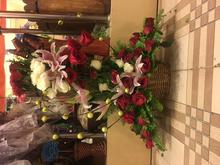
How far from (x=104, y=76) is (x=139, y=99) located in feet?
0.65

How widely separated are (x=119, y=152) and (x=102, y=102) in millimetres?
413

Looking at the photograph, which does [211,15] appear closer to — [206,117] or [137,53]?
[206,117]

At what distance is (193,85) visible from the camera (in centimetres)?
118

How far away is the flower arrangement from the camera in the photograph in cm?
136

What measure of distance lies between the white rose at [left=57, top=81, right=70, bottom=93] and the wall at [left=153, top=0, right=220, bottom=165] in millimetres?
444

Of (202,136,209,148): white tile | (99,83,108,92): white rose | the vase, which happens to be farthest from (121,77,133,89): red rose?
the vase

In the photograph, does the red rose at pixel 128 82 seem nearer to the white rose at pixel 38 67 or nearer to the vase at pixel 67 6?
the white rose at pixel 38 67

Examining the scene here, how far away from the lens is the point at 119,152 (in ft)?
5.89

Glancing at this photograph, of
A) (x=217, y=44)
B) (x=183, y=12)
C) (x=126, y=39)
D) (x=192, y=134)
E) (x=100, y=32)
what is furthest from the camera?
(x=100, y=32)

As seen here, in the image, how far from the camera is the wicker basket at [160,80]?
56.8 inches

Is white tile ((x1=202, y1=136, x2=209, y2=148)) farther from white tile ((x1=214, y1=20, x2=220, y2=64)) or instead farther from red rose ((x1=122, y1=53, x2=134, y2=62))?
red rose ((x1=122, y1=53, x2=134, y2=62))

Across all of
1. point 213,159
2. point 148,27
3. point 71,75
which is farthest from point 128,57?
point 213,159

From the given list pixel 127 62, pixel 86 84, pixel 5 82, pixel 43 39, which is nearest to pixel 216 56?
pixel 127 62

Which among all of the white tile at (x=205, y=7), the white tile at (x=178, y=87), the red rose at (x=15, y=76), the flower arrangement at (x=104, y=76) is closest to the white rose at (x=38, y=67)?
the flower arrangement at (x=104, y=76)
